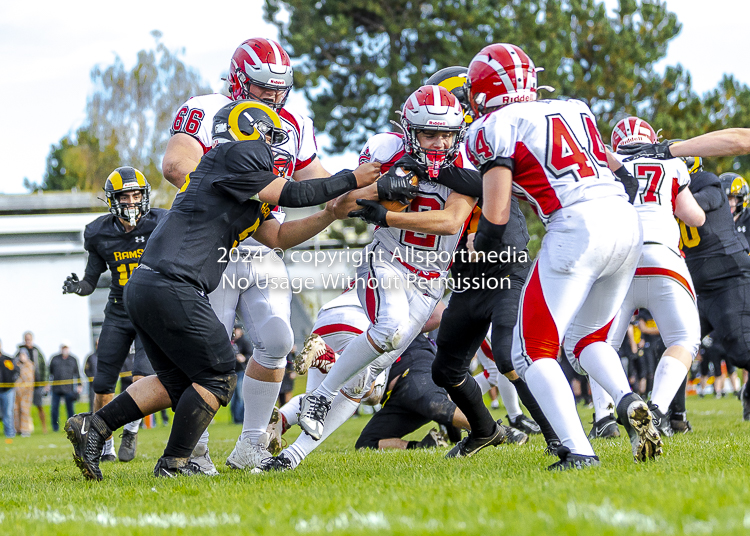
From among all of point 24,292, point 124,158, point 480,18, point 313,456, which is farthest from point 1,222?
point 313,456

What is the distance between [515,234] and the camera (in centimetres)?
584

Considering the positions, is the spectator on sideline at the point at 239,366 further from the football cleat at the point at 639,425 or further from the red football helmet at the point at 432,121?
the football cleat at the point at 639,425

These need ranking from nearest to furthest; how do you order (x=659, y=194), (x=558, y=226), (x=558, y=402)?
(x=558, y=402), (x=558, y=226), (x=659, y=194)

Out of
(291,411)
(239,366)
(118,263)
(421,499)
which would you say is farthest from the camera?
(239,366)

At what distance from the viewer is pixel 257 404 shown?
17.7 feet

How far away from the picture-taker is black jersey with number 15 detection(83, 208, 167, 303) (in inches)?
289

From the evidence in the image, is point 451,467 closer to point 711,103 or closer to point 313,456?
point 313,456

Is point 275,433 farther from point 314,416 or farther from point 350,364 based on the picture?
point 350,364

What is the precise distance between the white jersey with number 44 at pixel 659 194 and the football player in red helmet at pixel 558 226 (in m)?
2.04

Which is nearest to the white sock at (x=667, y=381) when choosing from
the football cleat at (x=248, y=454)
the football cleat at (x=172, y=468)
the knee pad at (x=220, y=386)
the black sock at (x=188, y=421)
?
the football cleat at (x=248, y=454)

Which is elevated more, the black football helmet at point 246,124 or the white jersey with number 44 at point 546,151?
the black football helmet at point 246,124

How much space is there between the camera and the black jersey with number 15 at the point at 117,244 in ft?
24.0

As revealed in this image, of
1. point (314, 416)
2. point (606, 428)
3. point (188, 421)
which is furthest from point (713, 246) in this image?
point (188, 421)

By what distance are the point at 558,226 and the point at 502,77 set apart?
85 centimetres
